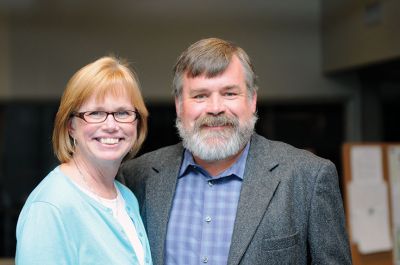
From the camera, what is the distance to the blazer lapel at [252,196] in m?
1.69

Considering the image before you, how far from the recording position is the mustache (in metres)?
1.86

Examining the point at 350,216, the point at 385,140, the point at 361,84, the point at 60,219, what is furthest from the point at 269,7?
the point at 60,219

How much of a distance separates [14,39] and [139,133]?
9.20 ft

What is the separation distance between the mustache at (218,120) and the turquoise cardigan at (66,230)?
1.65ft

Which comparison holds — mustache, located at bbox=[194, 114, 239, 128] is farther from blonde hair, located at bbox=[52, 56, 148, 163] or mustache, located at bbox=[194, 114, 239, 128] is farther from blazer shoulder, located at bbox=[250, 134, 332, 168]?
blonde hair, located at bbox=[52, 56, 148, 163]

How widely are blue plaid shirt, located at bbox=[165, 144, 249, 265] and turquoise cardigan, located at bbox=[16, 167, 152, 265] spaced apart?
0.83 feet

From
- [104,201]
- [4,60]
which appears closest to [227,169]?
[104,201]

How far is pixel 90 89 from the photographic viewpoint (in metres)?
1.59

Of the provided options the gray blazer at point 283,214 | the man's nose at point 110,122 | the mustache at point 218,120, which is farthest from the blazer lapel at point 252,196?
the man's nose at point 110,122

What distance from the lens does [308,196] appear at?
1.76 m

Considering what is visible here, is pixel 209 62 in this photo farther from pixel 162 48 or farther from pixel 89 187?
pixel 162 48

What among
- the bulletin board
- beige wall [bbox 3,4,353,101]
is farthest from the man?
beige wall [bbox 3,4,353,101]

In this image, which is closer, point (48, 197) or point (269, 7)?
point (48, 197)

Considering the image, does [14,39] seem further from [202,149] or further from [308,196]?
[308,196]
